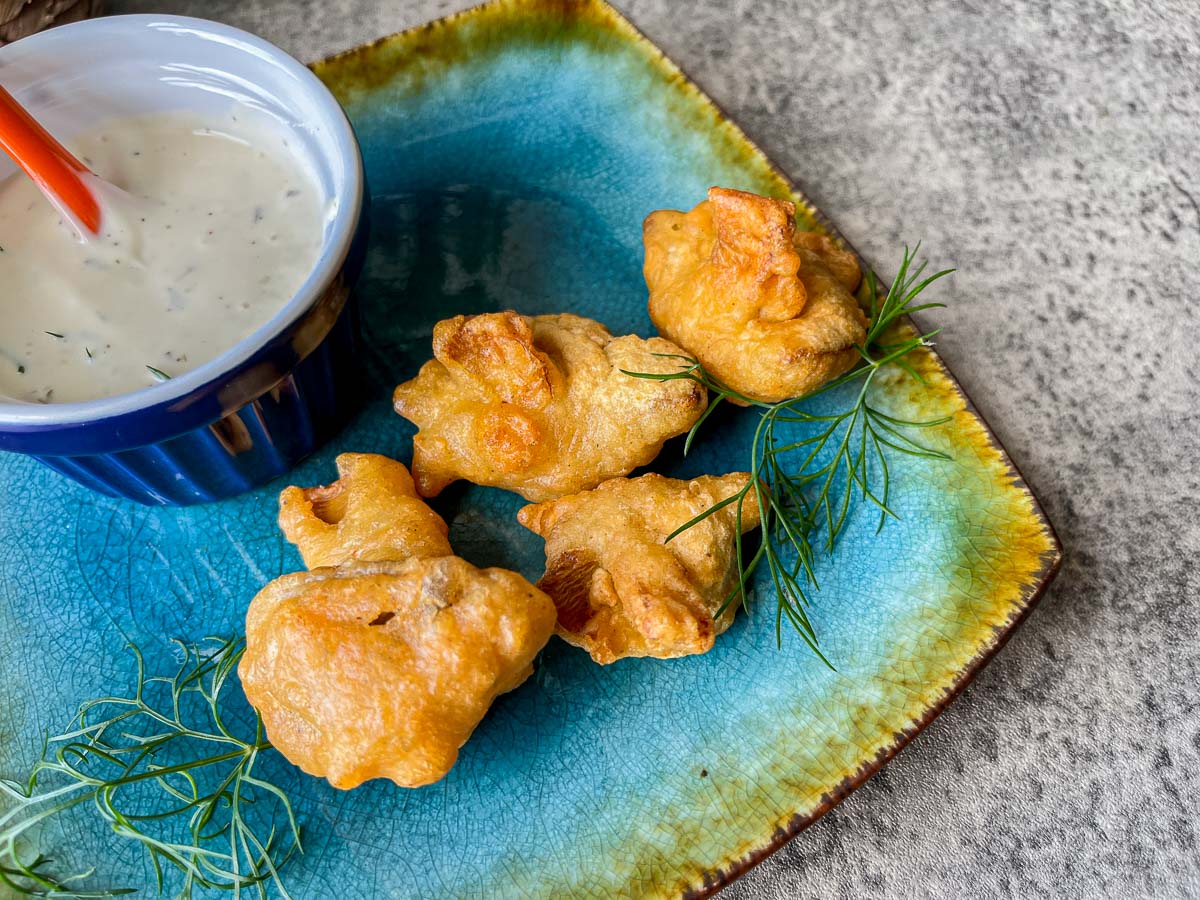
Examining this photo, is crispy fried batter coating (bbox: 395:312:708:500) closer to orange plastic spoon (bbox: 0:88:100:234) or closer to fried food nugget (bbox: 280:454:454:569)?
fried food nugget (bbox: 280:454:454:569)

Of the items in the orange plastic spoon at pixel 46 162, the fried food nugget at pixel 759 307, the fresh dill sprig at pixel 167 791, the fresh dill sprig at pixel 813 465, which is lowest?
the fresh dill sprig at pixel 167 791

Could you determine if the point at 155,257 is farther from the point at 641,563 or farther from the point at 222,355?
the point at 641,563

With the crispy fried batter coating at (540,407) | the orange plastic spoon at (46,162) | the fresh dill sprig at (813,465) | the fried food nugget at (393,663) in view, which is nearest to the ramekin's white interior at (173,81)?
the orange plastic spoon at (46,162)

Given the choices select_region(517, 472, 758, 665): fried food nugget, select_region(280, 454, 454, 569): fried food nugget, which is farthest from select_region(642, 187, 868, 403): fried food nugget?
select_region(280, 454, 454, 569): fried food nugget

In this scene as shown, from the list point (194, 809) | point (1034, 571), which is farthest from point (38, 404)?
point (1034, 571)

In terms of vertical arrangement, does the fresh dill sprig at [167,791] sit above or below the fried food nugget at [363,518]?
below

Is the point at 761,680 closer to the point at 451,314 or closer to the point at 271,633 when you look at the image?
the point at 271,633

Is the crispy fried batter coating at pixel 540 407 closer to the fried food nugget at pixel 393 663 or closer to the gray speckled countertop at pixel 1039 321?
the fried food nugget at pixel 393 663
